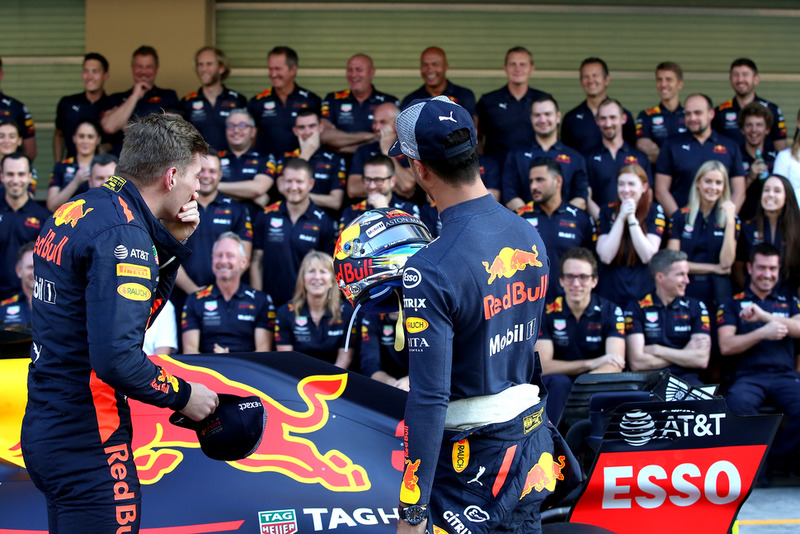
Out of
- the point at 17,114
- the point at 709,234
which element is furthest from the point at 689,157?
the point at 17,114

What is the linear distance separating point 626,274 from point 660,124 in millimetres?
1896

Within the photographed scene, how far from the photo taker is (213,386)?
3342 millimetres

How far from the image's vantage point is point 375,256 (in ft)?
8.70

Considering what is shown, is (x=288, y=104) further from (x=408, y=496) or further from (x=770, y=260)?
(x=408, y=496)

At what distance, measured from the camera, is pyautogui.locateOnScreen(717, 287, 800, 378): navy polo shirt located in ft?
20.2

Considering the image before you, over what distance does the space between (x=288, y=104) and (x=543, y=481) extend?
6.25 meters

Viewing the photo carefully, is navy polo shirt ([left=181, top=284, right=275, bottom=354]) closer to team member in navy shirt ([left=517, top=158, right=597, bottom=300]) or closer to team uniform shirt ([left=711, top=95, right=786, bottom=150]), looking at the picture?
team member in navy shirt ([left=517, top=158, right=597, bottom=300])

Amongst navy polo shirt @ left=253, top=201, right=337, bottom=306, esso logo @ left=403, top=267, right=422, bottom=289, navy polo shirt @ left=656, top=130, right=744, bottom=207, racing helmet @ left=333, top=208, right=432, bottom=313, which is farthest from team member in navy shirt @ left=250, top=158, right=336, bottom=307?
esso logo @ left=403, top=267, right=422, bottom=289

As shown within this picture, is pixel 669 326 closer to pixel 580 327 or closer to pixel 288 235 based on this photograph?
pixel 580 327

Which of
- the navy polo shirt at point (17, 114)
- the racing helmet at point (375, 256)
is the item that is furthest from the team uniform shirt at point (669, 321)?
the navy polo shirt at point (17, 114)

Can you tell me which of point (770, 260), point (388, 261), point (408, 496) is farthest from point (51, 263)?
point (770, 260)

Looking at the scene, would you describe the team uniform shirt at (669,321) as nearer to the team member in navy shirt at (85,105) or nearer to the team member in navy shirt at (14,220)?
the team member in navy shirt at (14,220)

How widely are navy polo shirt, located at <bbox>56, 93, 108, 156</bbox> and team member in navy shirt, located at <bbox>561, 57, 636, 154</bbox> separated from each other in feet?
14.8

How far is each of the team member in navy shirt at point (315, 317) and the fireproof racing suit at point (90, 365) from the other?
3662 mm
